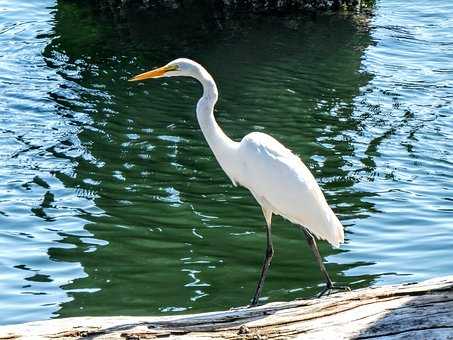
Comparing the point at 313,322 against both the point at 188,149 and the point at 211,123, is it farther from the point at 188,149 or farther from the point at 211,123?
the point at 188,149

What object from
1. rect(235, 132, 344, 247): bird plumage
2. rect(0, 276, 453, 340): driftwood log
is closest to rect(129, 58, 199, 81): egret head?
rect(235, 132, 344, 247): bird plumage

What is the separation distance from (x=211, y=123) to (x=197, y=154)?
4537mm

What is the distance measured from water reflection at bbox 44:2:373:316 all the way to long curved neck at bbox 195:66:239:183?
4.97 ft

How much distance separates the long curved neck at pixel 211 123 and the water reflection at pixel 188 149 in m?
1.51

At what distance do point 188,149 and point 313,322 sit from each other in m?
6.44

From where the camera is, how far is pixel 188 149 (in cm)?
1166

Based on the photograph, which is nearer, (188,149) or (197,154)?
(197,154)

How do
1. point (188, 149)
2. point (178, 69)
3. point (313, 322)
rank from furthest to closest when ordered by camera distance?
point (188, 149) → point (178, 69) → point (313, 322)

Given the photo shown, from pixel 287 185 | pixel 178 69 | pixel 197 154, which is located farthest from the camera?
pixel 197 154

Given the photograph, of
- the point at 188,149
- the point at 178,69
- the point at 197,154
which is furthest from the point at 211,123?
the point at 188,149

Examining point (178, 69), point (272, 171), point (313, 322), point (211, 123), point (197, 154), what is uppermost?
point (178, 69)

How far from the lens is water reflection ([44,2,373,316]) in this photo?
333 inches

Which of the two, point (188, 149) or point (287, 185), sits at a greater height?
point (287, 185)

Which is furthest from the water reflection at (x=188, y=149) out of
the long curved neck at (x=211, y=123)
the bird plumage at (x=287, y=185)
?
the long curved neck at (x=211, y=123)
